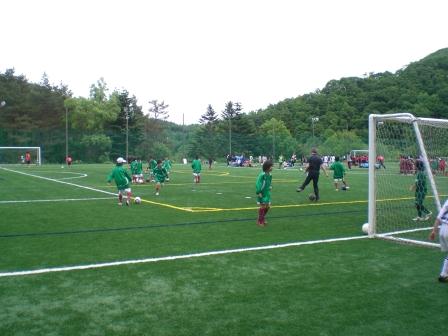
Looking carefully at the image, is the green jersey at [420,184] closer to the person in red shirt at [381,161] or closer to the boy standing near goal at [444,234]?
the person in red shirt at [381,161]

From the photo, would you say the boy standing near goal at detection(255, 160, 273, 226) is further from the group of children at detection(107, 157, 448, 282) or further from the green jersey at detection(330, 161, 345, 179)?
the green jersey at detection(330, 161, 345, 179)

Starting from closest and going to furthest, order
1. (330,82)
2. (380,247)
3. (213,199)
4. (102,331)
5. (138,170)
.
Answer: (102,331), (380,247), (213,199), (138,170), (330,82)

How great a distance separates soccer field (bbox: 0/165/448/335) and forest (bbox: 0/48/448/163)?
151 feet

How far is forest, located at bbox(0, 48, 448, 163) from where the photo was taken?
63.2 m

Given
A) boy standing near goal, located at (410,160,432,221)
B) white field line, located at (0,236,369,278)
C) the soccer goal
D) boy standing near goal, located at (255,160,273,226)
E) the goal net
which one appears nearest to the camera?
white field line, located at (0,236,369,278)

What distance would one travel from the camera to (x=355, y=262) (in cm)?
783

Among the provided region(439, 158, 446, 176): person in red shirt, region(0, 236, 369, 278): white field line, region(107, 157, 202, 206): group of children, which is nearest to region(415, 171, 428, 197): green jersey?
region(439, 158, 446, 176): person in red shirt

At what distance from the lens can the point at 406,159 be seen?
1346 cm

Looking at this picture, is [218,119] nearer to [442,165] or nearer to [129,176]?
[129,176]

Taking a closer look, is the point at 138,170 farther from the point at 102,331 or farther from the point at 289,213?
the point at 102,331

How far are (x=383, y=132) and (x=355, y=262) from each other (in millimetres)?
4574

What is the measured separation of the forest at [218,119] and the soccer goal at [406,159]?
4112 centimetres

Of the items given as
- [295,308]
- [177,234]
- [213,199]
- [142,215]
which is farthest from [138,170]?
[295,308]

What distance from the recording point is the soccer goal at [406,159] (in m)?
10.1
